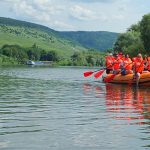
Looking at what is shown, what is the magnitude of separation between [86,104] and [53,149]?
30.0 feet

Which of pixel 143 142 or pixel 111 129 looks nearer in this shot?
pixel 143 142

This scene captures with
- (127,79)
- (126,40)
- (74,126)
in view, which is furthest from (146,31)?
(74,126)

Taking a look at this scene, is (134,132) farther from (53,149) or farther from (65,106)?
(65,106)

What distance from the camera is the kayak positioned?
97.6ft

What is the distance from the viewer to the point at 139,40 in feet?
236

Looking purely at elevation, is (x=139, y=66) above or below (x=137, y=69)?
above

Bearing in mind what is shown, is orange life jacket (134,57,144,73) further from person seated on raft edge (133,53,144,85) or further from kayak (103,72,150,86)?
kayak (103,72,150,86)

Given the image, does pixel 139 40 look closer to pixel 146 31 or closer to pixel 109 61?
pixel 146 31

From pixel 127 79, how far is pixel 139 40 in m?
40.9

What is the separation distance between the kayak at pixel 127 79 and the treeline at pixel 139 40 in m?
29.1

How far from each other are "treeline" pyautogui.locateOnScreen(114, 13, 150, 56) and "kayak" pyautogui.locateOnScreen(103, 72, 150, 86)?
95.5 ft

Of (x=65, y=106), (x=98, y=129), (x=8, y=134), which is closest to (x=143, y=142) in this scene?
(x=98, y=129)

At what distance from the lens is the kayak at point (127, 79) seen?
97.6ft

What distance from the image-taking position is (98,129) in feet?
39.4
